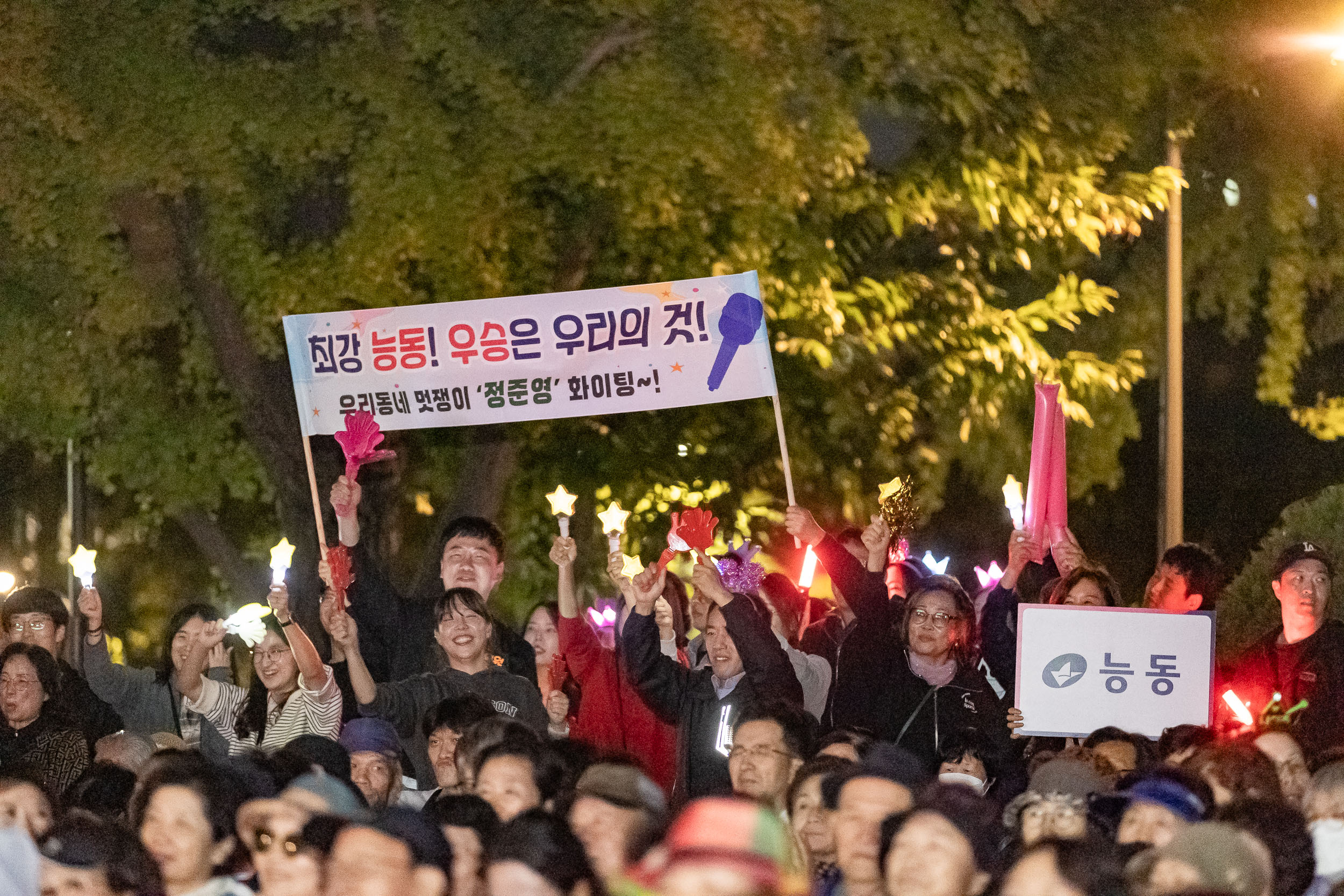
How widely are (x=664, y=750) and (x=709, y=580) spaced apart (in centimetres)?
76

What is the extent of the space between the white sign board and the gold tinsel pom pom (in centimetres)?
105

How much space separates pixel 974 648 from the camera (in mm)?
7105

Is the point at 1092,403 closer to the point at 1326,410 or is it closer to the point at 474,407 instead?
the point at 1326,410

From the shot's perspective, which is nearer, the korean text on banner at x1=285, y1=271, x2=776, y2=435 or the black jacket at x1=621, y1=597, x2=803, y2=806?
the black jacket at x1=621, y1=597, x2=803, y2=806

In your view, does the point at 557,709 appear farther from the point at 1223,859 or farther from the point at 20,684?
the point at 1223,859

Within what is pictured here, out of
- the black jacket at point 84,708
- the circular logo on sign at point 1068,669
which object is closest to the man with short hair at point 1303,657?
the circular logo on sign at point 1068,669

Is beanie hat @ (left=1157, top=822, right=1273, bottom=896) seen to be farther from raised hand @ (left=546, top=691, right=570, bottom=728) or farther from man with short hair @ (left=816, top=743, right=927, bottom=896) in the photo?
raised hand @ (left=546, top=691, right=570, bottom=728)

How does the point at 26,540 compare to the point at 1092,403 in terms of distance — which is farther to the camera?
the point at 26,540

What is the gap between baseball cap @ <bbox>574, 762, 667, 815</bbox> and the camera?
509 cm

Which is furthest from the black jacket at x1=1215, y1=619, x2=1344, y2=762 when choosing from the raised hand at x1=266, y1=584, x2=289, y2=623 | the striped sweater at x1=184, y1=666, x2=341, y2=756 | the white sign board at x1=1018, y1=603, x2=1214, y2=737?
the raised hand at x1=266, y1=584, x2=289, y2=623

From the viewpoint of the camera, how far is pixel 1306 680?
7012mm

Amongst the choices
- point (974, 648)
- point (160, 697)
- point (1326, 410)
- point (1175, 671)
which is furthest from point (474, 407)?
point (1326, 410)

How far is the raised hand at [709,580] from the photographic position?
6703 millimetres

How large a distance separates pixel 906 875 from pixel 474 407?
4656mm
